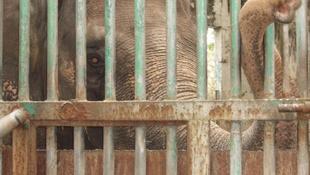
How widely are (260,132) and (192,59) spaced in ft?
2.26

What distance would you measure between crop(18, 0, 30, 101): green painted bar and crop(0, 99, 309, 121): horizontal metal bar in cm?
6

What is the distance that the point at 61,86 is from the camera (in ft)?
8.78

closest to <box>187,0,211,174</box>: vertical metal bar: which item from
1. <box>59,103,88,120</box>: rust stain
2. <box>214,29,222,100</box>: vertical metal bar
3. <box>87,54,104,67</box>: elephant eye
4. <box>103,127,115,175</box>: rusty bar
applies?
<box>103,127,115,175</box>: rusty bar

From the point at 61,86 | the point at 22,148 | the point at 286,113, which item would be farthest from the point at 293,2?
the point at 61,86

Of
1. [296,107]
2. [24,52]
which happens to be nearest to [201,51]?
[296,107]

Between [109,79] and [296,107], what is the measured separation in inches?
24.4

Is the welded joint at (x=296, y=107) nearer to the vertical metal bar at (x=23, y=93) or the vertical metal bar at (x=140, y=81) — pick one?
the vertical metal bar at (x=140, y=81)

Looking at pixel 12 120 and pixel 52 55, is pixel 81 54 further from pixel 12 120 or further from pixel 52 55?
pixel 12 120

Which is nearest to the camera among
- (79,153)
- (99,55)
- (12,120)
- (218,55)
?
(12,120)

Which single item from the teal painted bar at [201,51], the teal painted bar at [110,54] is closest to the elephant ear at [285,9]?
the teal painted bar at [201,51]

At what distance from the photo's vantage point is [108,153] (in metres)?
1.83

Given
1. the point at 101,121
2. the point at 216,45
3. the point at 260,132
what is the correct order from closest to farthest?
the point at 101,121 < the point at 260,132 < the point at 216,45

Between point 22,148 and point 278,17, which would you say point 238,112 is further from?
point 22,148

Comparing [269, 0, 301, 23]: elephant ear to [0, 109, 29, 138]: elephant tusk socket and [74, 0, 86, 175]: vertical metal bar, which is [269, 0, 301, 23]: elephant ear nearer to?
[74, 0, 86, 175]: vertical metal bar
